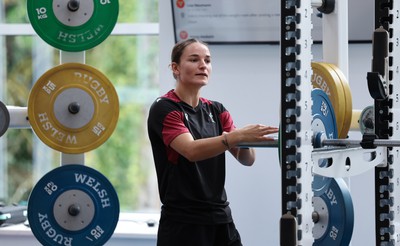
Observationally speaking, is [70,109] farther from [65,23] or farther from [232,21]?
[232,21]

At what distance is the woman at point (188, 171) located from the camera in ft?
11.7

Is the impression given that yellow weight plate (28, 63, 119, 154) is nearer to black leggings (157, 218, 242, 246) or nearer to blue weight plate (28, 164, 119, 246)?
blue weight plate (28, 164, 119, 246)

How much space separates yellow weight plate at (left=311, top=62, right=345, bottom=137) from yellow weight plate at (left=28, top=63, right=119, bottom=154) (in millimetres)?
1219

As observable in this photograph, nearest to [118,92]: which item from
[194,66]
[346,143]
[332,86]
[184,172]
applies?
[194,66]

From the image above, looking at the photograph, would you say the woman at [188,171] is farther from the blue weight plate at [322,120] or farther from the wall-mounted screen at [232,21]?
the wall-mounted screen at [232,21]

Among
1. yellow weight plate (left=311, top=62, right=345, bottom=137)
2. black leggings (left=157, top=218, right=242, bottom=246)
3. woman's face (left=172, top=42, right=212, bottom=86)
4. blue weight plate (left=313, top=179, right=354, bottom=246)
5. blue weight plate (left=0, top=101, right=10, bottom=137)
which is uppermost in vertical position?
woman's face (left=172, top=42, right=212, bottom=86)

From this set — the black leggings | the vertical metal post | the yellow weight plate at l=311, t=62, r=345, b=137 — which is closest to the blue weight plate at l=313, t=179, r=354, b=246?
the yellow weight plate at l=311, t=62, r=345, b=137

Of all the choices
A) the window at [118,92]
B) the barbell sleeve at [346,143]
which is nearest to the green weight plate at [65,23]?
the window at [118,92]

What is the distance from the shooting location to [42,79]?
4.25m

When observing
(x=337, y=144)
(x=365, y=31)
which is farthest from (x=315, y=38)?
(x=337, y=144)

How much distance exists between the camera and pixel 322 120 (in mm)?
3082

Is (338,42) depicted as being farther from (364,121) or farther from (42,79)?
(42,79)

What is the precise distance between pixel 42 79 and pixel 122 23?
1.46 m

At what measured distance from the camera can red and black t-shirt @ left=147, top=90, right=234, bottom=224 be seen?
3.56m
